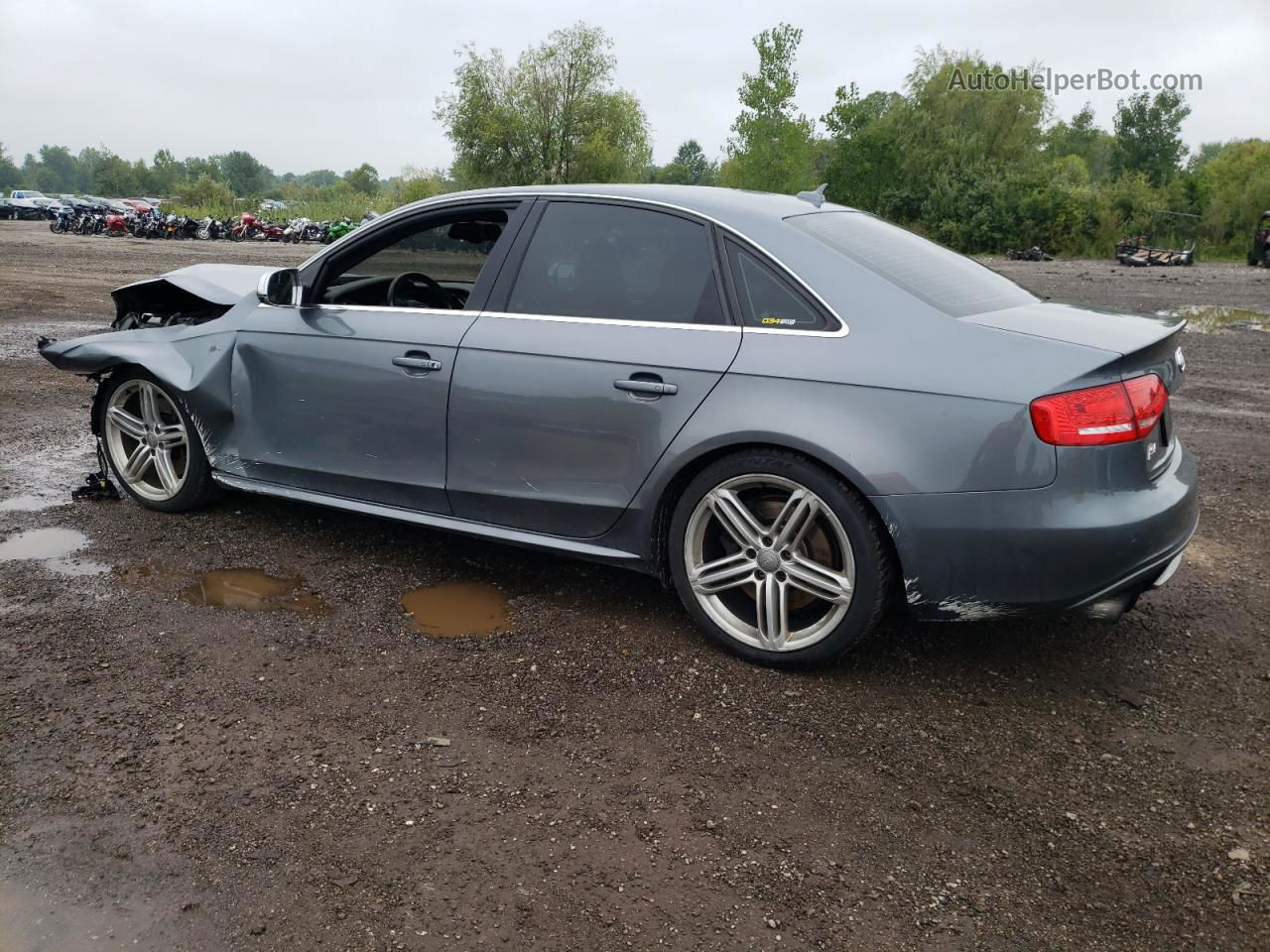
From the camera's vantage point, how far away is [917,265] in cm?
374

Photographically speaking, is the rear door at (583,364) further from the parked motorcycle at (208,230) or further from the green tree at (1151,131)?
the green tree at (1151,131)

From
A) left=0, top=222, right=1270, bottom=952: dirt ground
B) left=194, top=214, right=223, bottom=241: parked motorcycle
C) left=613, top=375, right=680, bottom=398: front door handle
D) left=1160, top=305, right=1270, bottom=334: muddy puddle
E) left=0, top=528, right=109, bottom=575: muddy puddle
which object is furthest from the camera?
left=194, top=214, right=223, bottom=241: parked motorcycle

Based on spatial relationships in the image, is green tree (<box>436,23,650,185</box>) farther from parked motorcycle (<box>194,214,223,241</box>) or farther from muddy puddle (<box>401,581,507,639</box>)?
muddy puddle (<box>401,581,507,639</box>)

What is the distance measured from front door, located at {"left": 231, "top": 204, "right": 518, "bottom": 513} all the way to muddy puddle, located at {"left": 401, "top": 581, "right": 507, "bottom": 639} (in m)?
0.38

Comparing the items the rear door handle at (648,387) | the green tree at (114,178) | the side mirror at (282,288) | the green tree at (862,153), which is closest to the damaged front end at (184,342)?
the side mirror at (282,288)

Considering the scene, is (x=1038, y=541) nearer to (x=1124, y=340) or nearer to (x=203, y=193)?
(x=1124, y=340)

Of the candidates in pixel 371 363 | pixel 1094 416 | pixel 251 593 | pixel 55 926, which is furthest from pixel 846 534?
pixel 251 593

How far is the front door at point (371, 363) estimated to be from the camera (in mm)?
4148

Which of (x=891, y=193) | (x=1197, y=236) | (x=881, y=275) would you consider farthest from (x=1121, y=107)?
(x=881, y=275)

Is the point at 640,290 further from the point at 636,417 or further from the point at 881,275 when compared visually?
→ the point at 881,275

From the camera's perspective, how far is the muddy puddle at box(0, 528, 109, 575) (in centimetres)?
450

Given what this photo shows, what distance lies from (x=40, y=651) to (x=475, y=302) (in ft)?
6.83

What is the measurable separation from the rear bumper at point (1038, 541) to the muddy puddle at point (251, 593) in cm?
237

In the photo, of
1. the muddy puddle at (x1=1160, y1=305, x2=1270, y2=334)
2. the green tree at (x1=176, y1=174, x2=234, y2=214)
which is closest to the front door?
the muddy puddle at (x1=1160, y1=305, x2=1270, y2=334)
